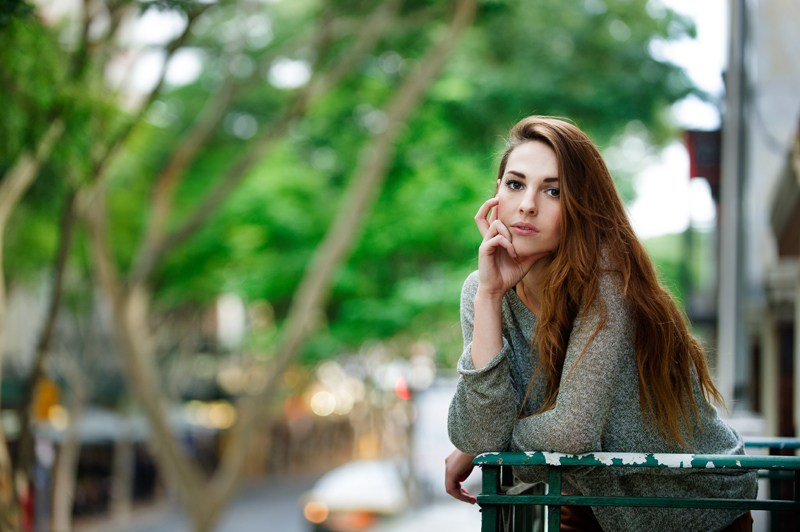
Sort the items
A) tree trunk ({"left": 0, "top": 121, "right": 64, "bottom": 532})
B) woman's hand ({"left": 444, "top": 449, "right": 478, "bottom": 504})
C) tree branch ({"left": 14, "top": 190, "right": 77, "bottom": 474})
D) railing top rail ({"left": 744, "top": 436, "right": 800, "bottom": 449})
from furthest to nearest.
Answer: tree branch ({"left": 14, "top": 190, "right": 77, "bottom": 474}) → tree trunk ({"left": 0, "top": 121, "right": 64, "bottom": 532}) → railing top rail ({"left": 744, "top": 436, "right": 800, "bottom": 449}) → woman's hand ({"left": 444, "top": 449, "right": 478, "bottom": 504})

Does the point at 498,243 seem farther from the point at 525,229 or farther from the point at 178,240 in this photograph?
the point at 178,240

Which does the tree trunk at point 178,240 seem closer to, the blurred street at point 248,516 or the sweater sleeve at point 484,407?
the blurred street at point 248,516

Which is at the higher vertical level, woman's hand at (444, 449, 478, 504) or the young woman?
the young woman

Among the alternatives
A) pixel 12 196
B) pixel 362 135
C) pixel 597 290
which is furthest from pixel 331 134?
pixel 597 290

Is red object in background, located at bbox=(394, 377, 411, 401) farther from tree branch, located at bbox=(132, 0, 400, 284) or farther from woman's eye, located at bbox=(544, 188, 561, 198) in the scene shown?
woman's eye, located at bbox=(544, 188, 561, 198)

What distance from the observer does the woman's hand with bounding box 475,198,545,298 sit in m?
1.84

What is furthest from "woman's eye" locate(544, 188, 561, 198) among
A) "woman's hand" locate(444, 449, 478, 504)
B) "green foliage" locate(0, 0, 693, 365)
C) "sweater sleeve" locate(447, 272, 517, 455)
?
"green foliage" locate(0, 0, 693, 365)

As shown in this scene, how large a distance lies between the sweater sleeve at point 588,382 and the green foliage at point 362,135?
3868 millimetres

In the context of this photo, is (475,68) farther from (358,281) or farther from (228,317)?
(228,317)

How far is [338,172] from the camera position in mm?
11125

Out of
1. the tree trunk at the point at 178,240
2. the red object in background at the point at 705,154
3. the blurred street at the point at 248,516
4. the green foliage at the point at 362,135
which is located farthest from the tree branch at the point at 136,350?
the red object in background at the point at 705,154

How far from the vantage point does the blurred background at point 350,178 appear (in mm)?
5125

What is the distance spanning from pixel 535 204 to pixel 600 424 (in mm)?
539

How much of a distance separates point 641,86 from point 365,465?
7451 millimetres
